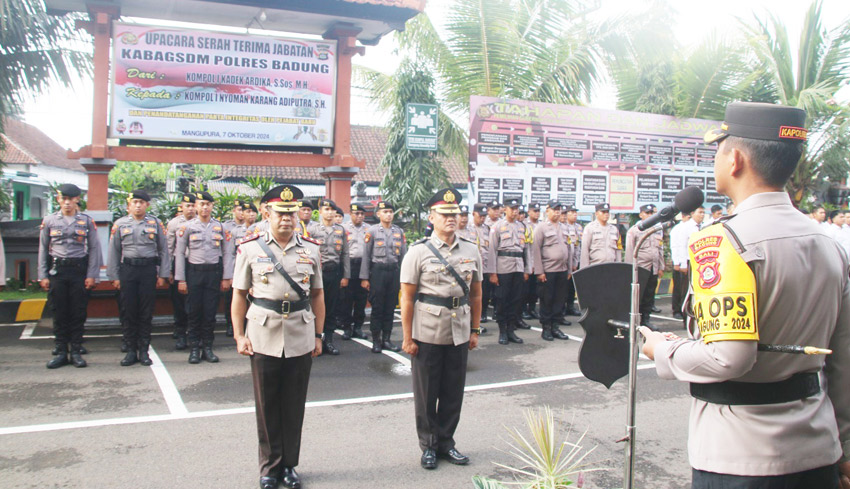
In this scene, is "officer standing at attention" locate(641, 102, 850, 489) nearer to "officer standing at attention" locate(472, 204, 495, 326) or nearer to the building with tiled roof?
"officer standing at attention" locate(472, 204, 495, 326)

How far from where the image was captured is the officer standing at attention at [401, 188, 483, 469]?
398 cm

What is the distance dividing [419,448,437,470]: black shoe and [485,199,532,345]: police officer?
4.18 m

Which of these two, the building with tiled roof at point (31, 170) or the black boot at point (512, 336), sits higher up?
the building with tiled roof at point (31, 170)

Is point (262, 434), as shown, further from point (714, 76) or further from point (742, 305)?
point (714, 76)

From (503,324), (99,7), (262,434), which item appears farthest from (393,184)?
(262,434)

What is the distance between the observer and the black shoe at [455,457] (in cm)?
390

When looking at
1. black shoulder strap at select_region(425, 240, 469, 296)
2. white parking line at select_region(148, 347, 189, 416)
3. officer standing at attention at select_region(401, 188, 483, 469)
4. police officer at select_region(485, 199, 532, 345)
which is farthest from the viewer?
police officer at select_region(485, 199, 532, 345)

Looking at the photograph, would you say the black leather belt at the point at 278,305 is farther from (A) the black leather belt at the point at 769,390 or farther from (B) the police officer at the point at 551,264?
(B) the police officer at the point at 551,264

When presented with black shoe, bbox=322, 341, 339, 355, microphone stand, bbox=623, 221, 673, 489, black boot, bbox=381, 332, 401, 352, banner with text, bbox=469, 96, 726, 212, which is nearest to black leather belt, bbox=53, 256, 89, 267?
black shoe, bbox=322, 341, 339, 355

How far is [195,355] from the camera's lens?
6559mm

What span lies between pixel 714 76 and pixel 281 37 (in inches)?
380

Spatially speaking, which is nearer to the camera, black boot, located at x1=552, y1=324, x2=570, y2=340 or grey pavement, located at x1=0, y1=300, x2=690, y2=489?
grey pavement, located at x1=0, y1=300, x2=690, y2=489

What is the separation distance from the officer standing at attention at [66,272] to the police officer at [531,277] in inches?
225

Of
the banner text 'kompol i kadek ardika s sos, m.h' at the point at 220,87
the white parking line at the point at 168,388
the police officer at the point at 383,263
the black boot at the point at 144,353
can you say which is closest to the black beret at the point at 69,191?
the black boot at the point at 144,353
